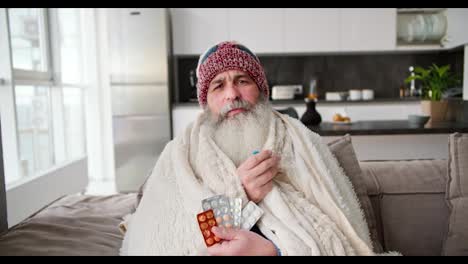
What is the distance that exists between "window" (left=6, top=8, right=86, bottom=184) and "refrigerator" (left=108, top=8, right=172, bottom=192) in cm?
52

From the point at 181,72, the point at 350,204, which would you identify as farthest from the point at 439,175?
the point at 181,72

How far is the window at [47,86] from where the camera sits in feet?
10.0

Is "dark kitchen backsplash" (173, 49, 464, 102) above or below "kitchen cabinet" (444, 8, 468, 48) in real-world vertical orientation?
below

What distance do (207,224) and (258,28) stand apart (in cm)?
350

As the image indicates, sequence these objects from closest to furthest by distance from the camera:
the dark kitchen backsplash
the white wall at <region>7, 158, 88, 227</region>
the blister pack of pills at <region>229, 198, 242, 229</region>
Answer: the blister pack of pills at <region>229, 198, 242, 229</region> < the white wall at <region>7, 158, 88, 227</region> < the dark kitchen backsplash

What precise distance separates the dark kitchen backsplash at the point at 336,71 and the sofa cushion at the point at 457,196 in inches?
132

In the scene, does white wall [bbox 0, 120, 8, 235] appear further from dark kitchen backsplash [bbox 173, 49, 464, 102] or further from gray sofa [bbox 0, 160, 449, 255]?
dark kitchen backsplash [bbox 173, 49, 464, 102]

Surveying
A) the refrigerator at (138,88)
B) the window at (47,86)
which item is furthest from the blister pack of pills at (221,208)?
the refrigerator at (138,88)

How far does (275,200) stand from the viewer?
91cm

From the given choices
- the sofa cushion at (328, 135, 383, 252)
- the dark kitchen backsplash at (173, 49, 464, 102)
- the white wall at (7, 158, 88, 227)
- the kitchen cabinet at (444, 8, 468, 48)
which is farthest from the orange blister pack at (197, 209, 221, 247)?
the kitchen cabinet at (444, 8, 468, 48)

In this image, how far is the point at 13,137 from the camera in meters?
2.64

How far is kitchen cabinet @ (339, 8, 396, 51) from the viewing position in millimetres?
3924
